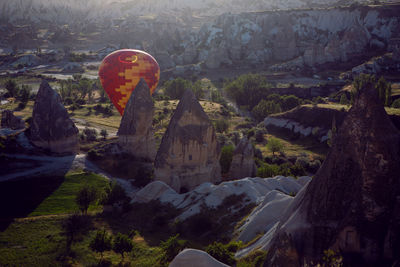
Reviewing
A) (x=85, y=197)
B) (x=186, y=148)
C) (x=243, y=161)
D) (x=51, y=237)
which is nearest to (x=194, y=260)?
(x=51, y=237)

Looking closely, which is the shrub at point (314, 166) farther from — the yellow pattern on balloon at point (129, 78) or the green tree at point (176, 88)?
the green tree at point (176, 88)

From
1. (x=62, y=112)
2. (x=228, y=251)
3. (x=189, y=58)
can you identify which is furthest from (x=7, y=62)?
(x=228, y=251)

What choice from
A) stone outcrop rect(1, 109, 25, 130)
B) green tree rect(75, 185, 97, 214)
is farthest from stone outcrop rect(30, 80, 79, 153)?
green tree rect(75, 185, 97, 214)

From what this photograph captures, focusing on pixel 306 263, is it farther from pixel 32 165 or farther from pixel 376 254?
pixel 32 165

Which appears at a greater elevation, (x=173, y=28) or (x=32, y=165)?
(x=173, y=28)

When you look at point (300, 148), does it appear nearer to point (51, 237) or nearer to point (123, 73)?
point (123, 73)
